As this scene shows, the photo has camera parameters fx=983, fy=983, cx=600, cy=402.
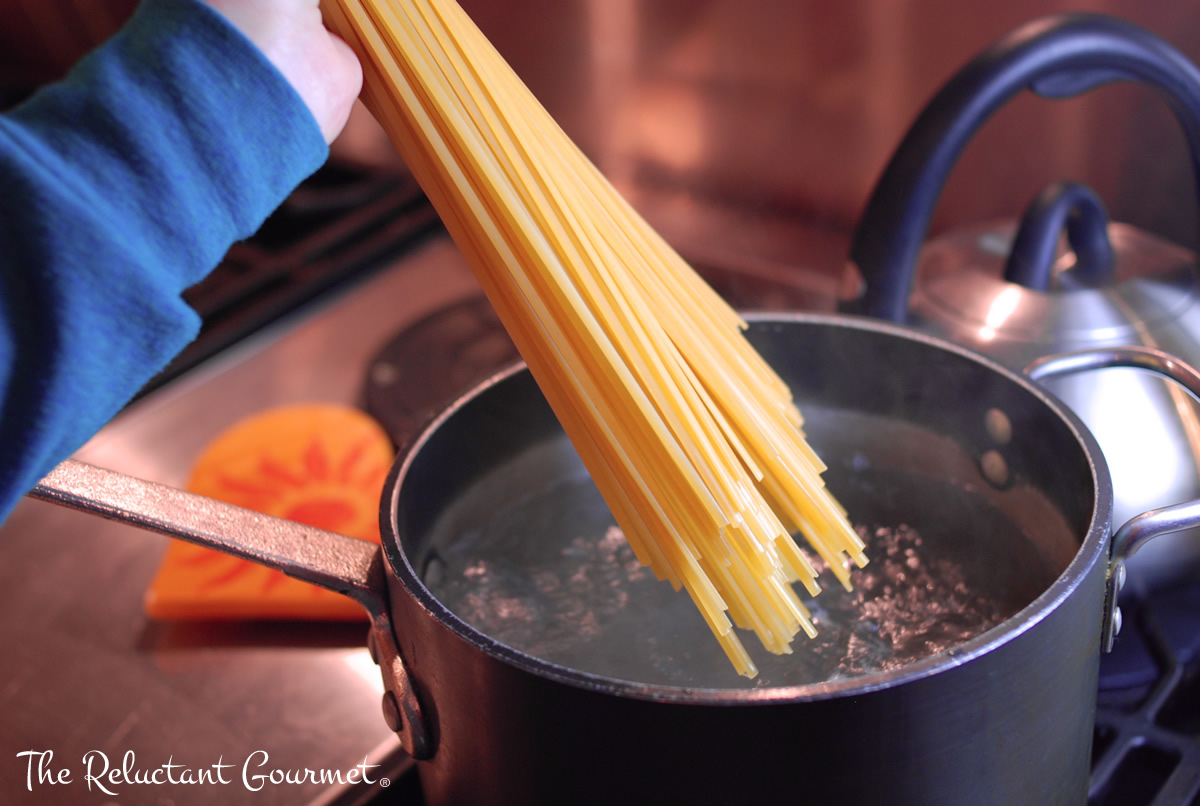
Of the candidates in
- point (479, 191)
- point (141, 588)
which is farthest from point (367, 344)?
point (479, 191)

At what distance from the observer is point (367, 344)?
104 cm

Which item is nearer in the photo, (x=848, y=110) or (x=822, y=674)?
(x=822, y=674)

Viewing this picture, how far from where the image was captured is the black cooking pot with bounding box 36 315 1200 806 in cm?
34

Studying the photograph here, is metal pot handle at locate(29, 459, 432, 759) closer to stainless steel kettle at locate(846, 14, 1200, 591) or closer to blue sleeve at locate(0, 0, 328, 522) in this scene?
blue sleeve at locate(0, 0, 328, 522)

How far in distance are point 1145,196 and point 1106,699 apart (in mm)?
457

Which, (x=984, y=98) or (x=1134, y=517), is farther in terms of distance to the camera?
(x=984, y=98)

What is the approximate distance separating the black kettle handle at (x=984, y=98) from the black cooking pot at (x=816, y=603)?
0.45 feet

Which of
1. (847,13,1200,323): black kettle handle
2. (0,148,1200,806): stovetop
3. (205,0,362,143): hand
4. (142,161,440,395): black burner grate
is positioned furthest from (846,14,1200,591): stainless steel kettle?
(142,161,440,395): black burner grate

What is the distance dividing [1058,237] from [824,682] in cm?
43

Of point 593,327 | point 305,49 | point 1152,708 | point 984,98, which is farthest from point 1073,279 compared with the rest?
point 305,49

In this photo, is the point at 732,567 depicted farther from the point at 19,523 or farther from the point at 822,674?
the point at 19,523

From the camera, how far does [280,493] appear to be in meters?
0.80

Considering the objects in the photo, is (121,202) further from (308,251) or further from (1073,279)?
(308,251)

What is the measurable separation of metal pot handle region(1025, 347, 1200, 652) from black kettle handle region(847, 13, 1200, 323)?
7.1 inches
